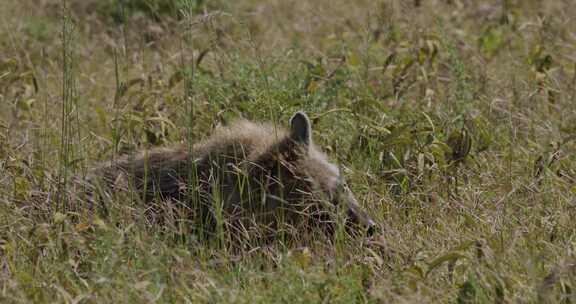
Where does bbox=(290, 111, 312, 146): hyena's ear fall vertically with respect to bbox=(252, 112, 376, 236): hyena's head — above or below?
above

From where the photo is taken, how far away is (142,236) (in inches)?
165

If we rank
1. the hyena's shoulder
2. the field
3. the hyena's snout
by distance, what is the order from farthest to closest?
the hyena's shoulder → the hyena's snout → the field

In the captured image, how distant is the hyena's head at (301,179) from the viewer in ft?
15.3


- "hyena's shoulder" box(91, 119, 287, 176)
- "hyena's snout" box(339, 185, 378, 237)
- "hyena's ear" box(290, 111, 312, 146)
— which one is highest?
"hyena's ear" box(290, 111, 312, 146)

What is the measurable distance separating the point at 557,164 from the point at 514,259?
1390 mm

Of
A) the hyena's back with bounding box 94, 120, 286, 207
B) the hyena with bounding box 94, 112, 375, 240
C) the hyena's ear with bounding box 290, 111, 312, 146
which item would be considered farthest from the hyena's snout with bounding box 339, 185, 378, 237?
the hyena's back with bounding box 94, 120, 286, 207

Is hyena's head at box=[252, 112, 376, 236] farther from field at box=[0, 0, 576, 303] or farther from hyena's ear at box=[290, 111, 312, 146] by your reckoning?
field at box=[0, 0, 576, 303]

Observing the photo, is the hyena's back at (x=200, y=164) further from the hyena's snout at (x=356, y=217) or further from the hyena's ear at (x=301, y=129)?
the hyena's snout at (x=356, y=217)

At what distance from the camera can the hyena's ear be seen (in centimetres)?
480

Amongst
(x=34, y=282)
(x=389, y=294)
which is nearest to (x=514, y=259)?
(x=389, y=294)

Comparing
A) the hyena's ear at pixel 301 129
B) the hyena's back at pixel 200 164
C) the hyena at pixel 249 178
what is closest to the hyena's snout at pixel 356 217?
the hyena at pixel 249 178

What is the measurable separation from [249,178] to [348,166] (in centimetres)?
61

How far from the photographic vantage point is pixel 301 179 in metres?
4.77

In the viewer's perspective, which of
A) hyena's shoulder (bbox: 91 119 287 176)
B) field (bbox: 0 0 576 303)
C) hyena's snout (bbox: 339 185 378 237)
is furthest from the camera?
hyena's shoulder (bbox: 91 119 287 176)
